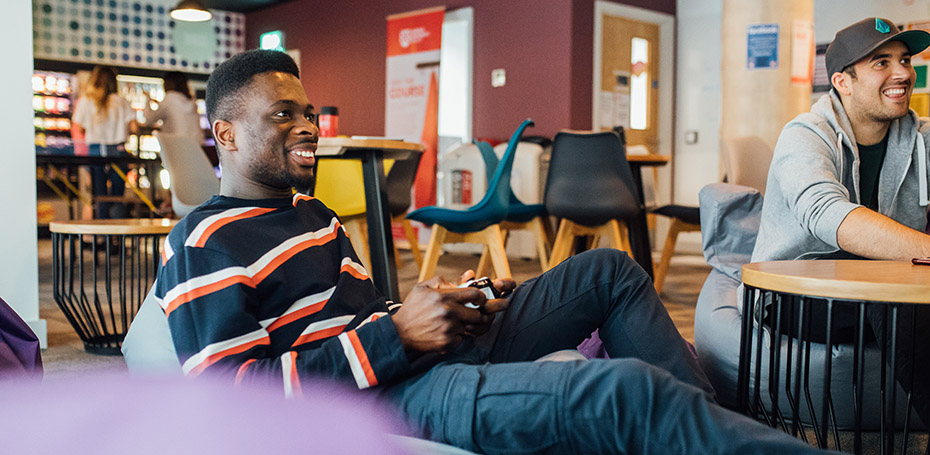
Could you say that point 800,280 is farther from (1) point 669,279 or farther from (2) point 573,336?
(1) point 669,279

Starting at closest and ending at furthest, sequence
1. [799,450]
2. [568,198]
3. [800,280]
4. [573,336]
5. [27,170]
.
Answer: [799,450]
[800,280]
[573,336]
[27,170]
[568,198]

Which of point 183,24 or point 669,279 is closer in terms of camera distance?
point 669,279

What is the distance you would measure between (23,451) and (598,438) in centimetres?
70

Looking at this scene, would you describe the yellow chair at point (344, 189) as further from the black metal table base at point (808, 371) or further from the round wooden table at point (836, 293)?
the round wooden table at point (836, 293)

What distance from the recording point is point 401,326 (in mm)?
1252

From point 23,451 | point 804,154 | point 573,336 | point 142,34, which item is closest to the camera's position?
point 23,451

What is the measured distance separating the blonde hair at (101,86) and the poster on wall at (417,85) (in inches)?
99.8

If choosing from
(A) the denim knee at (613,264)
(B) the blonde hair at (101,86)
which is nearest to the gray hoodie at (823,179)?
(A) the denim knee at (613,264)

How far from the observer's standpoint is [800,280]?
1.39 meters

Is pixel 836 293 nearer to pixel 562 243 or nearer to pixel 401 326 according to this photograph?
pixel 401 326

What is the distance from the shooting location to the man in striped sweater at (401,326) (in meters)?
1.10

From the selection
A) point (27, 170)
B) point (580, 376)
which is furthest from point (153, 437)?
point (27, 170)

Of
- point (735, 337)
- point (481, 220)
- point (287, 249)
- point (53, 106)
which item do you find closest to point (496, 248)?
point (481, 220)

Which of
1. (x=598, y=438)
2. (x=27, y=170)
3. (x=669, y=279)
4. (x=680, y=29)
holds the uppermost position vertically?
(x=680, y=29)
